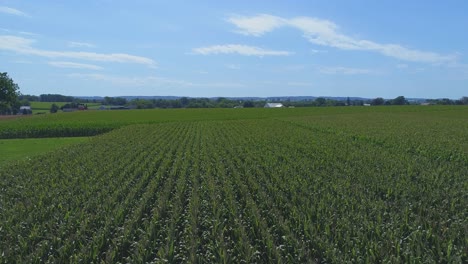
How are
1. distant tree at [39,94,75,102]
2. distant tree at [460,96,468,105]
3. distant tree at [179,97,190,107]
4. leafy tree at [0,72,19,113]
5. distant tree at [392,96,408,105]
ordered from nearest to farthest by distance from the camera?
leafy tree at [0,72,19,113], distant tree at [460,96,468,105], distant tree at [392,96,408,105], distant tree at [179,97,190,107], distant tree at [39,94,75,102]

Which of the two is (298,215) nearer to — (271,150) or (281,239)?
(281,239)

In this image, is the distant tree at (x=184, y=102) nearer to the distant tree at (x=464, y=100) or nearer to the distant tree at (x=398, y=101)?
the distant tree at (x=398, y=101)

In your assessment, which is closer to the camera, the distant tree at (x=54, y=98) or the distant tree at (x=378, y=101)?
the distant tree at (x=378, y=101)

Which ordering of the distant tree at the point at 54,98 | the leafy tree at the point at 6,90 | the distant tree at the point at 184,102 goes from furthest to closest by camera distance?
the distant tree at the point at 54,98
the distant tree at the point at 184,102
the leafy tree at the point at 6,90

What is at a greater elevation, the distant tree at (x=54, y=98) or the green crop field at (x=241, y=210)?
the distant tree at (x=54, y=98)

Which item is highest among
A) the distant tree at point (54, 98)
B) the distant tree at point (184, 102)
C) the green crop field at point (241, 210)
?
the distant tree at point (54, 98)

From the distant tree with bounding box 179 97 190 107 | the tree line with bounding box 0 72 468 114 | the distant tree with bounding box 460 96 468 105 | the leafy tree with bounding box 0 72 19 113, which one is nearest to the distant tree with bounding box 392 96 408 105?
the tree line with bounding box 0 72 468 114

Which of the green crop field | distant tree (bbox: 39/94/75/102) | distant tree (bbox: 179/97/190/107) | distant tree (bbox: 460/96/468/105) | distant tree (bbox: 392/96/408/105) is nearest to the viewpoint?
the green crop field

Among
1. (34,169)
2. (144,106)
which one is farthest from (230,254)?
(144,106)

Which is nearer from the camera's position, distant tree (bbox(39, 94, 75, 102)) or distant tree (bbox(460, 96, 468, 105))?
distant tree (bbox(460, 96, 468, 105))

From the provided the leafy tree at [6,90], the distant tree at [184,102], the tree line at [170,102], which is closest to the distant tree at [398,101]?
the tree line at [170,102]

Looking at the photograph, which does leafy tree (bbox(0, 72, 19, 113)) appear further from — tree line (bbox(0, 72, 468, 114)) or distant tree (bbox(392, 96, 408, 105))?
distant tree (bbox(392, 96, 408, 105))

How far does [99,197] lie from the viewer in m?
10.7

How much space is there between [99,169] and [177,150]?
6.65 meters
